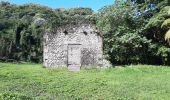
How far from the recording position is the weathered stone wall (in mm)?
24312

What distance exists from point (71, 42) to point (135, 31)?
4.11m

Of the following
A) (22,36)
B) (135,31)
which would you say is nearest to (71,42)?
(135,31)

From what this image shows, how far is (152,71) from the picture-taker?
70.6 ft

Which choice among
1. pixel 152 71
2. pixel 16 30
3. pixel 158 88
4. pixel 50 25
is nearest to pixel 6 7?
pixel 16 30

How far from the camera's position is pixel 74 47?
80.2 ft

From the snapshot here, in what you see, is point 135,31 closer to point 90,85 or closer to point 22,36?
point 90,85

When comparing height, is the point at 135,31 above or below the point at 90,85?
above

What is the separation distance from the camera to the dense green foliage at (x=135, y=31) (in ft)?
82.6

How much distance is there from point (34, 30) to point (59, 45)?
17873mm

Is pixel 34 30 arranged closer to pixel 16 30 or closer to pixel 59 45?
pixel 16 30

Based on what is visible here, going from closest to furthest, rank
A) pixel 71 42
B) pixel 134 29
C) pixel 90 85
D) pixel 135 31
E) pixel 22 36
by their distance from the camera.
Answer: pixel 90 85
pixel 71 42
pixel 135 31
pixel 134 29
pixel 22 36

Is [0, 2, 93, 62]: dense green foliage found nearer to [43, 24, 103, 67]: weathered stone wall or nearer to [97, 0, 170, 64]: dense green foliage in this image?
[97, 0, 170, 64]: dense green foliage

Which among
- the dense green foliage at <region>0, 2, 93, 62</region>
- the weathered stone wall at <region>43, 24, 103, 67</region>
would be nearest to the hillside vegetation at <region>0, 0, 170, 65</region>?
the weathered stone wall at <region>43, 24, 103, 67</region>

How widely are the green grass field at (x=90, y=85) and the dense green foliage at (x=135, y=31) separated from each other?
394 cm
